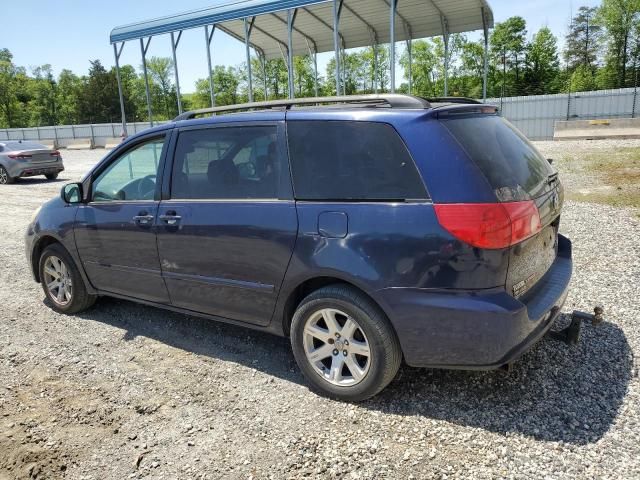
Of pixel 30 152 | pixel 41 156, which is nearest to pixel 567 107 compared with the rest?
pixel 41 156

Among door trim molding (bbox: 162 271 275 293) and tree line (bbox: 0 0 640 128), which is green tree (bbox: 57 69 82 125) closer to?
tree line (bbox: 0 0 640 128)

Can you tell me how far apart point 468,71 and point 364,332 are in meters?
70.3

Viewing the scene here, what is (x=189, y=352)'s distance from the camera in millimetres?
4008

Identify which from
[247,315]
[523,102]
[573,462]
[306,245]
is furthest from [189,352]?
[523,102]

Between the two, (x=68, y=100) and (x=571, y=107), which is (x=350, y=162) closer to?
(x=571, y=107)

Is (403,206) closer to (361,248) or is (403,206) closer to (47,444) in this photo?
(361,248)

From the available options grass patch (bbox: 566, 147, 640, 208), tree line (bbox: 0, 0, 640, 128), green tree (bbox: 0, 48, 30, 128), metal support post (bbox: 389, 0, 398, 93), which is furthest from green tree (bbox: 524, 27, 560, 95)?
green tree (bbox: 0, 48, 30, 128)

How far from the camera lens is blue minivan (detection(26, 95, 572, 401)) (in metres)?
2.72

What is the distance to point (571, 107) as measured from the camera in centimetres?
2614

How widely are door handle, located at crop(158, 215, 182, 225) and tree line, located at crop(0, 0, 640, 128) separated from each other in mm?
49914

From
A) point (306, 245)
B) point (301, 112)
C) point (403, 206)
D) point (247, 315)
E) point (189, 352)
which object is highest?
point (301, 112)

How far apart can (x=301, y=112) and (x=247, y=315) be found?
147 centimetres

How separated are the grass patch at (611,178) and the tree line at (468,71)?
38887 mm

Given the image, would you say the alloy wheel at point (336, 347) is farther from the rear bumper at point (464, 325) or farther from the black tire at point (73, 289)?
the black tire at point (73, 289)
